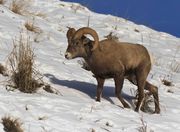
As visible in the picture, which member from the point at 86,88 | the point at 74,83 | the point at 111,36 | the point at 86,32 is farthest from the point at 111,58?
the point at 111,36

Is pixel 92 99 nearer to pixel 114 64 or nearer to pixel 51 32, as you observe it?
pixel 114 64

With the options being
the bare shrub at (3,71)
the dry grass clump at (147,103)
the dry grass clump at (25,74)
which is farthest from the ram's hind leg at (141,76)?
the bare shrub at (3,71)

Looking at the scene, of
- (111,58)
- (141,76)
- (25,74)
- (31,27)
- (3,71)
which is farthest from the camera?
(31,27)

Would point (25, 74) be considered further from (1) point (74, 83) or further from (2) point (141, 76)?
(2) point (141, 76)

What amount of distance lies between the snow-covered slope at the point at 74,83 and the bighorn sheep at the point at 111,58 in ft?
1.47

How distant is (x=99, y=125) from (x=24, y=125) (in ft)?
4.36

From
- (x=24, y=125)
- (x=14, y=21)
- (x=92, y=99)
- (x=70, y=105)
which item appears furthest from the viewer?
(x=14, y=21)

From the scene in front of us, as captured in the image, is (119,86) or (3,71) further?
(119,86)

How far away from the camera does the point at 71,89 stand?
1234 centimetres

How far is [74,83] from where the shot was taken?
42.8ft

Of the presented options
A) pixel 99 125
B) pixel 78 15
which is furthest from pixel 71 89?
pixel 78 15

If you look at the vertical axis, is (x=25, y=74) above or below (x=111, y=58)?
below

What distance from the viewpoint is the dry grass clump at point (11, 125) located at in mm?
9141

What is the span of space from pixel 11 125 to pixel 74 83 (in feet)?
13.0
